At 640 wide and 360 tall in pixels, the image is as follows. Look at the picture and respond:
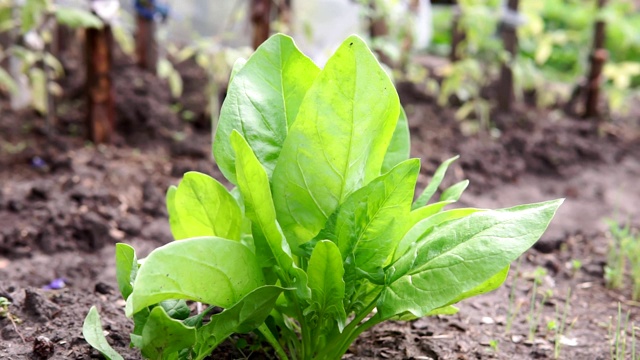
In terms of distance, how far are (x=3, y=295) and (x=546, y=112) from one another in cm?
503

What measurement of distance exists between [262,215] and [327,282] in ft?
0.63

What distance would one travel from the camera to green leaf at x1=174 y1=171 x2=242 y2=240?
1532mm

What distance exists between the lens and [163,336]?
4.33 ft

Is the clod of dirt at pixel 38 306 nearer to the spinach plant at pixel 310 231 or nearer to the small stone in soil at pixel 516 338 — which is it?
the spinach plant at pixel 310 231

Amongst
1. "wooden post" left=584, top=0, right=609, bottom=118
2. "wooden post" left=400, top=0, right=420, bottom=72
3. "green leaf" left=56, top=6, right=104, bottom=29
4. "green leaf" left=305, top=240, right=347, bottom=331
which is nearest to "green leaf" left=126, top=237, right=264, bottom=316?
"green leaf" left=305, top=240, right=347, bottom=331

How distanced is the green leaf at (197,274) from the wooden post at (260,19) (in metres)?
2.94

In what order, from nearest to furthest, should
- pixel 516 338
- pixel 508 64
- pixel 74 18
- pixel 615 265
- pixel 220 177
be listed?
pixel 516 338 < pixel 615 265 < pixel 74 18 < pixel 220 177 < pixel 508 64

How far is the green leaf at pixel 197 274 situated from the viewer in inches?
48.5

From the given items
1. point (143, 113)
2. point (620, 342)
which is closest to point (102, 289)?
point (620, 342)

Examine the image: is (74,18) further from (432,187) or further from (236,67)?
(432,187)

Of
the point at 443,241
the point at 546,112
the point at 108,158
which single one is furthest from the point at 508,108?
the point at 443,241

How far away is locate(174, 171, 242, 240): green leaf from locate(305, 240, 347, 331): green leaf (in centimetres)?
26

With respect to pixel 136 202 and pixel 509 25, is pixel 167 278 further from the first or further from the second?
pixel 509 25

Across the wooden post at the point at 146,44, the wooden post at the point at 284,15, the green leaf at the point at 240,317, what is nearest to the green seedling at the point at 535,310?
Result: the green leaf at the point at 240,317
